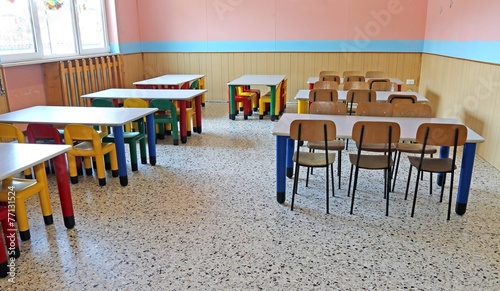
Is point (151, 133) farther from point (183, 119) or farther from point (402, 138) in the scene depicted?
point (402, 138)

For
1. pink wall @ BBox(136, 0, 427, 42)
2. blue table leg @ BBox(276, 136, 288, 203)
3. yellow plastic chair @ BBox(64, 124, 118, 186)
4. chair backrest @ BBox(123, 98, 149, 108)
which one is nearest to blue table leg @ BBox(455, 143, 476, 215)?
blue table leg @ BBox(276, 136, 288, 203)

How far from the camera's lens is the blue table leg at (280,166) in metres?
3.35

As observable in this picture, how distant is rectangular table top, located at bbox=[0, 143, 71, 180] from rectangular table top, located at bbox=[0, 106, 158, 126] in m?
0.93

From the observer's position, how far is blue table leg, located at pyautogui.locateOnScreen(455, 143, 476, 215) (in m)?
3.11

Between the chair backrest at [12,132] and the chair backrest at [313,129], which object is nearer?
the chair backrest at [313,129]

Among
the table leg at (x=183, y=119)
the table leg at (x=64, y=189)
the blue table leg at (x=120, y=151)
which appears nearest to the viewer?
the table leg at (x=64, y=189)

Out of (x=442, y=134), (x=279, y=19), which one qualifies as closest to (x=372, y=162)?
(x=442, y=134)

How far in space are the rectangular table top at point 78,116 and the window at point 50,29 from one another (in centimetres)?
152

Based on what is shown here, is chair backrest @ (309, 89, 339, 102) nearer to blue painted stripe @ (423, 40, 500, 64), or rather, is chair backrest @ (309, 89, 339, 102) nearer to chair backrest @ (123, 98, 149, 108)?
blue painted stripe @ (423, 40, 500, 64)

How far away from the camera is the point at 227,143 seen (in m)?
5.58

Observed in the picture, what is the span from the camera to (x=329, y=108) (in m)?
4.04

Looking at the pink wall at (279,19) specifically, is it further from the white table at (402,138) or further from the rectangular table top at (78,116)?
the white table at (402,138)

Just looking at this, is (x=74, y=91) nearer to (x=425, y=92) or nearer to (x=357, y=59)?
(x=357, y=59)

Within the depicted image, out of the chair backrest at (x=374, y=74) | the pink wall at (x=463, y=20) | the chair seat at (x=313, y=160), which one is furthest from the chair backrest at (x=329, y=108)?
the chair backrest at (x=374, y=74)
